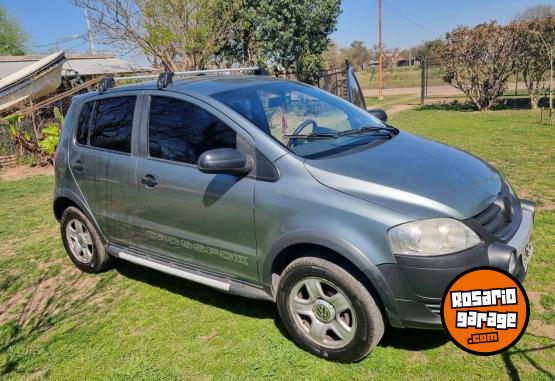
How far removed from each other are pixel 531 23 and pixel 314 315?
15.0 m

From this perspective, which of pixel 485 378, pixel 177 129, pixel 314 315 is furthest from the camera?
pixel 177 129

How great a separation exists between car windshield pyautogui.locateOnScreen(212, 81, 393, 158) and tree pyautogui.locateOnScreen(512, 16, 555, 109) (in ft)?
41.1

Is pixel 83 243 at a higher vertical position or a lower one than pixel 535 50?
lower

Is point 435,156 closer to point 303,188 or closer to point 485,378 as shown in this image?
point 303,188

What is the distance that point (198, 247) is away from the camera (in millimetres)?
3314

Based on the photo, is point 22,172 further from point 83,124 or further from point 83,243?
point 83,124

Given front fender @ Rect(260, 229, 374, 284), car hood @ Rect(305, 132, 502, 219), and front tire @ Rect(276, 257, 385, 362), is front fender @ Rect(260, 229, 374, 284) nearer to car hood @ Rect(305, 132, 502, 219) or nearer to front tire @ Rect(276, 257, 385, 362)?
front tire @ Rect(276, 257, 385, 362)

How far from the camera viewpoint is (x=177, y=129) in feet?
11.1

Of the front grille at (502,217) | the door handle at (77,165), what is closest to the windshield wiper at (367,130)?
the front grille at (502,217)

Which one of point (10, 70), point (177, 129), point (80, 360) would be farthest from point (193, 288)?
point (10, 70)

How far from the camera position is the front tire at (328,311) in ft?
8.51

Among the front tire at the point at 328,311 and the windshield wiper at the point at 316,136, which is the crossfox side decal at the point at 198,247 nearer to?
the front tire at the point at 328,311

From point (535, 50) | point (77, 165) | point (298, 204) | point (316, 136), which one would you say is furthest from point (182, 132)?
point (535, 50)

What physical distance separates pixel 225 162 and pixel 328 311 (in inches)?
43.7
